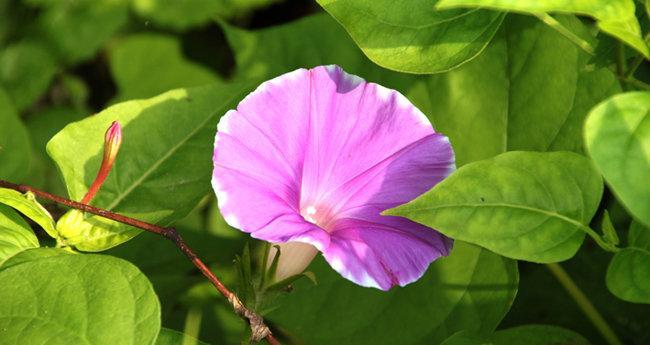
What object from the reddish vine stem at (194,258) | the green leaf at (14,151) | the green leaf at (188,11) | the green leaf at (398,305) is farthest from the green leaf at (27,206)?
the green leaf at (188,11)

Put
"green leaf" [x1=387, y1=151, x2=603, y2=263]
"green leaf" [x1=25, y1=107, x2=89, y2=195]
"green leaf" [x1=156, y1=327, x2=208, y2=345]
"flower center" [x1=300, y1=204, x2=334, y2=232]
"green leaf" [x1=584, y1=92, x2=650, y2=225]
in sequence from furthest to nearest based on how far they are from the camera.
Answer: "green leaf" [x1=25, y1=107, x2=89, y2=195], "flower center" [x1=300, y1=204, x2=334, y2=232], "green leaf" [x1=156, y1=327, x2=208, y2=345], "green leaf" [x1=387, y1=151, x2=603, y2=263], "green leaf" [x1=584, y1=92, x2=650, y2=225]

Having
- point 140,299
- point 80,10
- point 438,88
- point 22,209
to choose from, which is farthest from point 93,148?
point 80,10

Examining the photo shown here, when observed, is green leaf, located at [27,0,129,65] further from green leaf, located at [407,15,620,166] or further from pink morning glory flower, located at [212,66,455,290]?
pink morning glory flower, located at [212,66,455,290]

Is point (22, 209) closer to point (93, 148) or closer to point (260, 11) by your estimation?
point (93, 148)

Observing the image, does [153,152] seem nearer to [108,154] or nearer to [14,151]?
[108,154]

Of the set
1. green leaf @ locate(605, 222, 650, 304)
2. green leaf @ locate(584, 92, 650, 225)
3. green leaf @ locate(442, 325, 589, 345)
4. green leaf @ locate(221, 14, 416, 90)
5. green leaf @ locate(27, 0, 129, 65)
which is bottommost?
green leaf @ locate(442, 325, 589, 345)

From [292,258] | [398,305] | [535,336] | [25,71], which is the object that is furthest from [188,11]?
[535,336]

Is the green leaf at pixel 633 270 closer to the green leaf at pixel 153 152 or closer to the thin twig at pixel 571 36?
the thin twig at pixel 571 36

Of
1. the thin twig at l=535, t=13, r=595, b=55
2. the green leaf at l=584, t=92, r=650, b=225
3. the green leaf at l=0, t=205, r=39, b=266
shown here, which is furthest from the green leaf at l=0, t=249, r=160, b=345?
the thin twig at l=535, t=13, r=595, b=55
